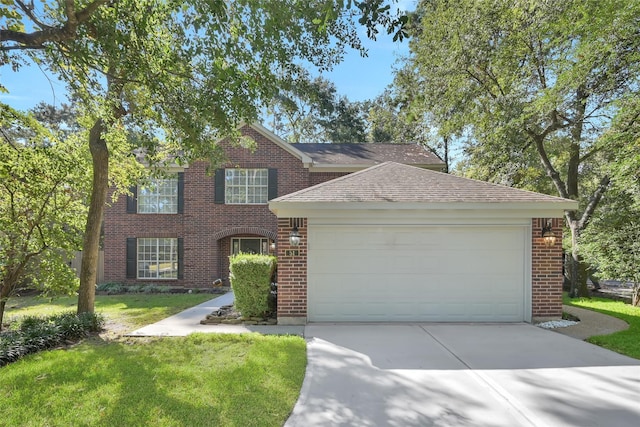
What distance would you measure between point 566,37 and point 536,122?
2.48m

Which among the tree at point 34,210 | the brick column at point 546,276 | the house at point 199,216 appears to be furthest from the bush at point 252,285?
the house at point 199,216

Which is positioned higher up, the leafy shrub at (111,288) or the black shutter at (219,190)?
the black shutter at (219,190)

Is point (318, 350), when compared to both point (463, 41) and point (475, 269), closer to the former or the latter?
point (475, 269)

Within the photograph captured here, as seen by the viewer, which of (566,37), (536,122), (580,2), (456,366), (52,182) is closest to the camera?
(456,366)

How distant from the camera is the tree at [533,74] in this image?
28.3ft

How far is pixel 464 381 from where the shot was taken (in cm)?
436

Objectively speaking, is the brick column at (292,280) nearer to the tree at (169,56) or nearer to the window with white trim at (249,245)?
the tree at (169,56)

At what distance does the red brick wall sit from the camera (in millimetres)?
14203

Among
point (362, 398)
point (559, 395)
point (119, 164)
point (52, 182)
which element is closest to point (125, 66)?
point (52, 182)

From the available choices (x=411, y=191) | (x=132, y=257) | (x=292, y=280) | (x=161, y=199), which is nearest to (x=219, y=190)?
(x=161, y=199)

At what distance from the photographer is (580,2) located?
353 inches

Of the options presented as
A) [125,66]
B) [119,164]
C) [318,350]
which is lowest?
[318,350]

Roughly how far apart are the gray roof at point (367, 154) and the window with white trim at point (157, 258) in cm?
716

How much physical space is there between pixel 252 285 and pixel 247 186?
756cm
